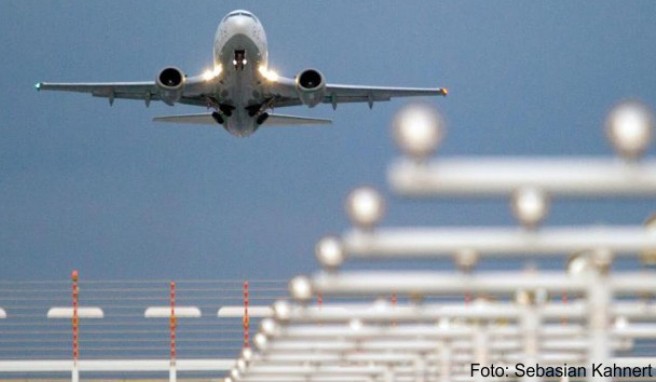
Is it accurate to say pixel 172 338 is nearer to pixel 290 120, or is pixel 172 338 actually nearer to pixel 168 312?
pixel 168 312

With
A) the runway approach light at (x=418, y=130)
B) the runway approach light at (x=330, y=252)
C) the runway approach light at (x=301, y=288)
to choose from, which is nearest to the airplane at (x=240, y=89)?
the runway approach light at (x=301, y=288)

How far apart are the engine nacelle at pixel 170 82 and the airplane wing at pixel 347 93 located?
3.15 meters

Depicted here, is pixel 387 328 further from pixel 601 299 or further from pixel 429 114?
pixel 429 114

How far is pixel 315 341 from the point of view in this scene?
35.9ft

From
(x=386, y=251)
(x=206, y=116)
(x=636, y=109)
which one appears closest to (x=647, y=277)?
(x=386, y=251)

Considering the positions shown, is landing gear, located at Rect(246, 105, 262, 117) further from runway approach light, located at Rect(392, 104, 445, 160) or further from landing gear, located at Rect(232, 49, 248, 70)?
runway approach light, located at Rect(392, 104, 445, 160)

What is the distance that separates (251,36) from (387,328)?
2966cm

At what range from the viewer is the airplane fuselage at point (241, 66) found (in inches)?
1528

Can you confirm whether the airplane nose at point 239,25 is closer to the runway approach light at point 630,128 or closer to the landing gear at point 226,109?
the landing gear at point 226,109

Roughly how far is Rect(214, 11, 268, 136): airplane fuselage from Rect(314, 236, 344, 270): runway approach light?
31.7 meters

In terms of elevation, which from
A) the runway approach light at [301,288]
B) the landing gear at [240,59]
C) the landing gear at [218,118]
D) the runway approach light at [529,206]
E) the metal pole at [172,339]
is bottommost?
the runway approach light at [529,206]

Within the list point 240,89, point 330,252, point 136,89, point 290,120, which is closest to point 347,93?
point 290,120

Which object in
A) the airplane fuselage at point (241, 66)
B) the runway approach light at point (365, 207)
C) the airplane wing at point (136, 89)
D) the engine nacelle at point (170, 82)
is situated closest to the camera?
the runway approach light at point (365, 207)

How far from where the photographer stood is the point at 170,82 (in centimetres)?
3756
